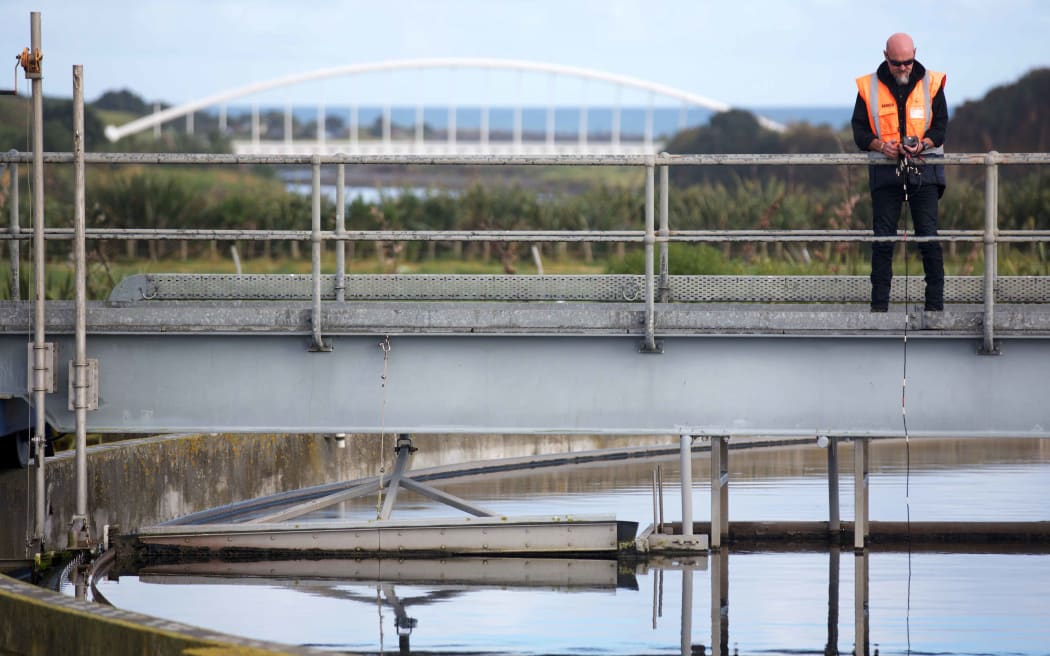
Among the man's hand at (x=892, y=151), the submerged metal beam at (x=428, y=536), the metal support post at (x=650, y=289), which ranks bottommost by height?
the submerged metal beam at (x=428, y=536)

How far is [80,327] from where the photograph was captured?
28.3 feet

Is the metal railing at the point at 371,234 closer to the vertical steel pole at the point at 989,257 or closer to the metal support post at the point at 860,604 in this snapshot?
the vertical steel pole at the point at 989,257

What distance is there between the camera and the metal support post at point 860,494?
1241 cm

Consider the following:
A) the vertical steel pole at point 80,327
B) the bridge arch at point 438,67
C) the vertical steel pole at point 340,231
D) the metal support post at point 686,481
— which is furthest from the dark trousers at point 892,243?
the bridge arch at point 438,67

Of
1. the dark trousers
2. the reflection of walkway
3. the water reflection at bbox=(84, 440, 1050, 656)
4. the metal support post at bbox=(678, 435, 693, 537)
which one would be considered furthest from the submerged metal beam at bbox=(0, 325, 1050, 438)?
the metal support post at bbox=(678, 435, 693, 537)

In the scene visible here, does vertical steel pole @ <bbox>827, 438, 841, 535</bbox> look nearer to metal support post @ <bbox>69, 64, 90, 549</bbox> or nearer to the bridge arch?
metal support post @ <bbox>69, 64, 90, 549</bbox>

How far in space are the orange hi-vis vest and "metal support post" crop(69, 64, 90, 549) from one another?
4787mm

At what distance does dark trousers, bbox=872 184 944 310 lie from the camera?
29.4 feet

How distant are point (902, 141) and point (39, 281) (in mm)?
5157

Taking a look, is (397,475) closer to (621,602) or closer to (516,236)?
(621,602)

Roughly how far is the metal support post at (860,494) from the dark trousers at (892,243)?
3.50 metres

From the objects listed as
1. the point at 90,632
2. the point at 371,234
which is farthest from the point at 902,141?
the point at 90,632

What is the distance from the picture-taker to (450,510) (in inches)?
644

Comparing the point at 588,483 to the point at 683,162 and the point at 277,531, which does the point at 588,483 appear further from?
the point at 683,162
